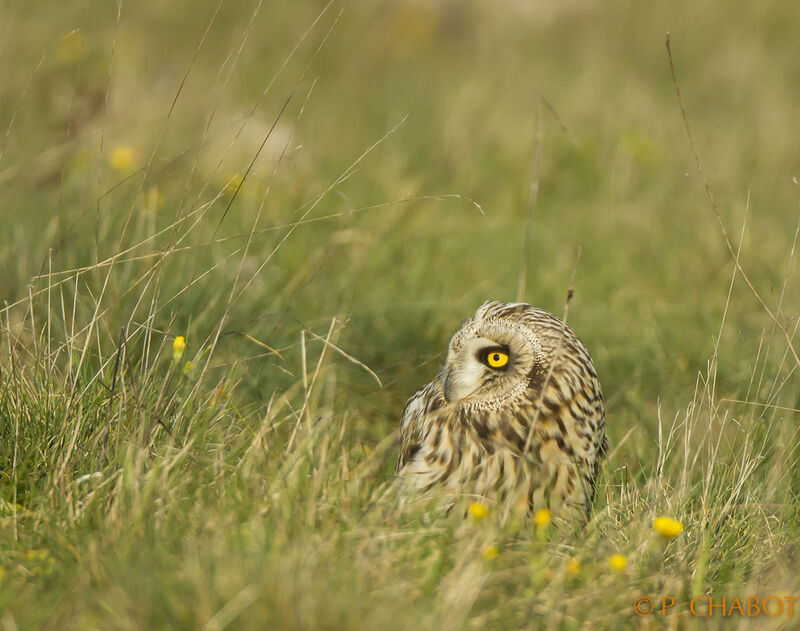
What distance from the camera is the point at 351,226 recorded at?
16.0 ft

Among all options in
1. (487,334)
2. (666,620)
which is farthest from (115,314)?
(666,620)

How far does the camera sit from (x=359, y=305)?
416 cm

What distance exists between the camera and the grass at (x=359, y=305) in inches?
82.9

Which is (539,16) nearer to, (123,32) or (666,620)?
(123,32)

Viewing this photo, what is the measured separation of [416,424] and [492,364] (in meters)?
0.36

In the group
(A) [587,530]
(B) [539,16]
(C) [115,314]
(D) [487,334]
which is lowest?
(C) [115,314]

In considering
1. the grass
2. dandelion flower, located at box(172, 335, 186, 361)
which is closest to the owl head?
the grass

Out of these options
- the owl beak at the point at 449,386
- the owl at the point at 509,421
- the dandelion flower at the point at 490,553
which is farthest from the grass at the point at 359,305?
the owl beak at the point at 449,386

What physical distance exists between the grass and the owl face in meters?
0.31

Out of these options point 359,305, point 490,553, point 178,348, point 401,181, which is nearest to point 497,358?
point 490,553

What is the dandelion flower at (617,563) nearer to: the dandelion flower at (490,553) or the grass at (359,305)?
the grass at (359,305)

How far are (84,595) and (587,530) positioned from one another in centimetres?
132

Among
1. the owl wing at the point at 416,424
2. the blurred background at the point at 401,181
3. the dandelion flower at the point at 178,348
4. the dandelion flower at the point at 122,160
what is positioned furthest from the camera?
the dandelion flower at the point at 122,160

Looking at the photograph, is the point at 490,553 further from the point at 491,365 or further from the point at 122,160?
the point at 122,160
